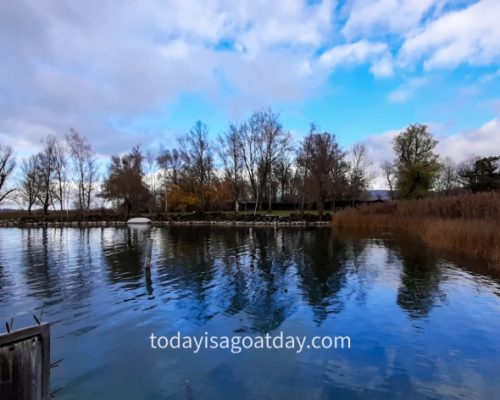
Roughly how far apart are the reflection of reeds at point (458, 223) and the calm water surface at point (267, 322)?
212cm

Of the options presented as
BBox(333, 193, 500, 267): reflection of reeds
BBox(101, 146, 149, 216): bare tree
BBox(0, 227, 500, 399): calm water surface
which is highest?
BBox(101, 146, 149, 216): bare tree

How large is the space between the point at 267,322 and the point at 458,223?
1497 centimetres

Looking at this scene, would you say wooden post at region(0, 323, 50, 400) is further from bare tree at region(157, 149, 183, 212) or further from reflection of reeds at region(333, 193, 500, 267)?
bare tree at region(157, 149, 183, 212)

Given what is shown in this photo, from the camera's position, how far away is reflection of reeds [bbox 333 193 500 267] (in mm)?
16062

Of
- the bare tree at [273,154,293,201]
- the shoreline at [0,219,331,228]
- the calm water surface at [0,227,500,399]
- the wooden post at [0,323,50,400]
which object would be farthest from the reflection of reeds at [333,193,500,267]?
the bare tree at [273,154,293,201]

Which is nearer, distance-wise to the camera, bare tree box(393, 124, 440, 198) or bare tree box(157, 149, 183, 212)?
bare tree box(393, 124, 440, 198)

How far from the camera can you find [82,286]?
38.3 feet

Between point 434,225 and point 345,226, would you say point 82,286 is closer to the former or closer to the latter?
point 434,225

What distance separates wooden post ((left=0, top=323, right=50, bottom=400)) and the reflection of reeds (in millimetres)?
16188

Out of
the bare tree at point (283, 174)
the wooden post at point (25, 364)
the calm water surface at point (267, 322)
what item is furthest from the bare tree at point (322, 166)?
the wooden post at point (25, 364)

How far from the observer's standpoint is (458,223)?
19078mm

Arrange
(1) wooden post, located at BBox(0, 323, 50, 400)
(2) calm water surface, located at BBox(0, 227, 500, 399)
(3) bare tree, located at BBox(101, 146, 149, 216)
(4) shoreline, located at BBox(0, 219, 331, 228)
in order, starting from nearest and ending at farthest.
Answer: (1) wooden post, located at BBox(0, 323, 50, 400), (2) calm water surface, located at BBox(0, 227, 500, 399), (4) shoreline, located at BBox(0, 219, 331, 228), (3) bare tree, located at BBox(101, 146, 149, 216)

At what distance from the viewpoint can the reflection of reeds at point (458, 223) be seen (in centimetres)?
1606

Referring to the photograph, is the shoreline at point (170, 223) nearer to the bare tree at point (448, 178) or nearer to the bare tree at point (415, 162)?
the bare tree at point (415, 162)
